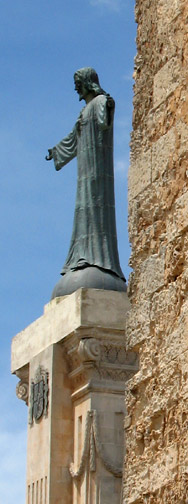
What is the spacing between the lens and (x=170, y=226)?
3.61 metres

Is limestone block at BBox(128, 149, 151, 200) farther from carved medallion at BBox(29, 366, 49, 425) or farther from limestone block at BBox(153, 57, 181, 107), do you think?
carved medallion at BBox(29, 366, 49, 425)

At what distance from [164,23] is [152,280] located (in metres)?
0.85

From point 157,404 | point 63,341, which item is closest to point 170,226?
point 157,404

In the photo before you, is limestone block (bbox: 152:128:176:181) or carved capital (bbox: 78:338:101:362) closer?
limestone block (bbox: 152:128:176:181)

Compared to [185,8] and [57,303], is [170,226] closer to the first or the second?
[185,8]

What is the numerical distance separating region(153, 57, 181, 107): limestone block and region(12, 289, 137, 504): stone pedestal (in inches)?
267

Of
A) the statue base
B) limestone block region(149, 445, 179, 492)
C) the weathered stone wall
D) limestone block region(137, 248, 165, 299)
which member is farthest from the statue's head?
limestone block region(149, 445, 179, 492)

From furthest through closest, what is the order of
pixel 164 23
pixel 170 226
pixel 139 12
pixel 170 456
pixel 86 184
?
pixel 86 184
pixel 139 12
pixel 164 23
pixel 170 226
pixel 170 456

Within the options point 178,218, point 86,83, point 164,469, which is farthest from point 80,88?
point 164,469

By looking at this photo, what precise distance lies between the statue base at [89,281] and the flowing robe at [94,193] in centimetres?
9

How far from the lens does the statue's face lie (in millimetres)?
12117

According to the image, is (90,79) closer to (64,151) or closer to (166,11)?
(64,151)

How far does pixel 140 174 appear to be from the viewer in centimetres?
389

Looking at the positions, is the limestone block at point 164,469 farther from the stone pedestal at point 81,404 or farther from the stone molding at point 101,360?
the stone molding at point 101,360
